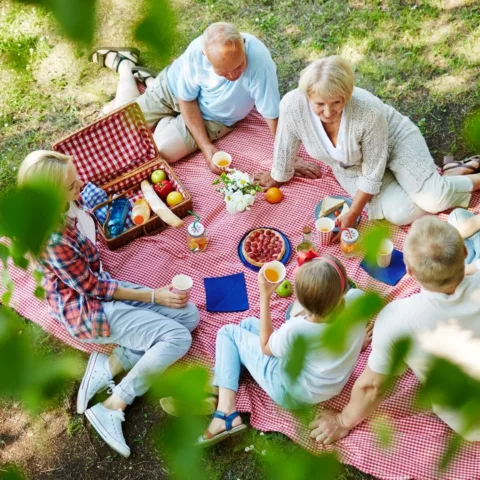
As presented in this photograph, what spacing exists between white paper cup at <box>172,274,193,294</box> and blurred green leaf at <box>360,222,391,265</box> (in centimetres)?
273

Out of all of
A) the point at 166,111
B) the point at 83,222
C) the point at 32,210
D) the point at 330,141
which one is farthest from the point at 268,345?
the point at 32,210

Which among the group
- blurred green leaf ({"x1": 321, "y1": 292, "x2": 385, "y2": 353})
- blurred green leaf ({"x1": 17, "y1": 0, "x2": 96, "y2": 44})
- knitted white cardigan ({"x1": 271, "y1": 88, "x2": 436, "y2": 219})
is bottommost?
knitted white cardigan ({"x1": 271, "y1": 88, "x2": 436, "y2": 219})

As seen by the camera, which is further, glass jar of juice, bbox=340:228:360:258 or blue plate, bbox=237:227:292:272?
blue plate, bbox=237:227:292:272

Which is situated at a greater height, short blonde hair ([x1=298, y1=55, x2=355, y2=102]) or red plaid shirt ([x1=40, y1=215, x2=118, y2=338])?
short blonde hair ([x1=298, y1=55, x2=355, y2=102])

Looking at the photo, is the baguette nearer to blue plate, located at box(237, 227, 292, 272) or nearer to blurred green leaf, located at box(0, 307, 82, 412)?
blue plate, located at box(237, 227, 292, 272)

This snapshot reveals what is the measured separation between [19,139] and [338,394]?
10.0 ft

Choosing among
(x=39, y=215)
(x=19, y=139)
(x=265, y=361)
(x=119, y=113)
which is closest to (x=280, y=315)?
(x=265, y=361)

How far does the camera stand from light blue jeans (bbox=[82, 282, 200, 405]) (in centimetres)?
316

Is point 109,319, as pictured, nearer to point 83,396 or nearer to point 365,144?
point 83,396

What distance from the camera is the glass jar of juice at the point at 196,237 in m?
3.65

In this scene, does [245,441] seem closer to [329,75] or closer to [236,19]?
[329,75]

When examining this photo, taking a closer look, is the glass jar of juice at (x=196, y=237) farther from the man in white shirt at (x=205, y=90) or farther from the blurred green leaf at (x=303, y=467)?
the blurred green leaf at (x=303, y=467)

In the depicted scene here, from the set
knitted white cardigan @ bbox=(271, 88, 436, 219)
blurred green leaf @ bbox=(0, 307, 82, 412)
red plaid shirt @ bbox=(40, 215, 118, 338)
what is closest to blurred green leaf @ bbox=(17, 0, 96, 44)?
blurred green leaf @ bbox=(0, 307, 82, 412)

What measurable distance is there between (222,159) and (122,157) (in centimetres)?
65
